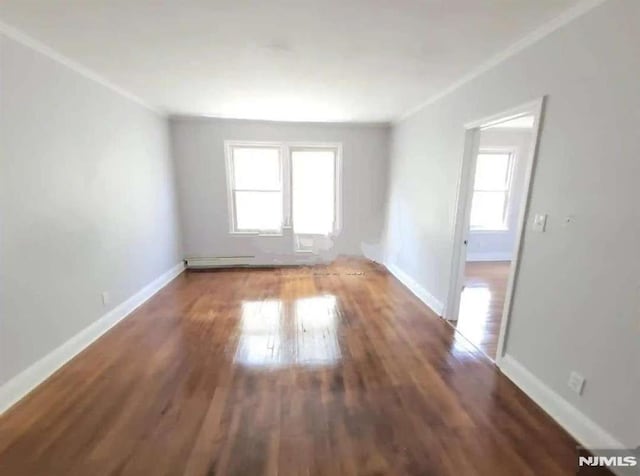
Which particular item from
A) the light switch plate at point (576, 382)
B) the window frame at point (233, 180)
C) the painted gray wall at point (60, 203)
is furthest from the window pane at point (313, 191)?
the light switch plate at point (576, 382)

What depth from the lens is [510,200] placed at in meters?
5.83

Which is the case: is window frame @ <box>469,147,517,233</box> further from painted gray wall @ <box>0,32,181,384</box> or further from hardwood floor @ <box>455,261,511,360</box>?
painted gray wall @ <box>0,32,181,384</box>

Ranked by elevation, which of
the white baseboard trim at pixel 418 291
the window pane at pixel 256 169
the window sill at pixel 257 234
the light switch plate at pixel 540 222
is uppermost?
the window pane at pixel 256 169

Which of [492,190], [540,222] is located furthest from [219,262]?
[492,190]

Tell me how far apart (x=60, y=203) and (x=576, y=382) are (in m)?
3.89

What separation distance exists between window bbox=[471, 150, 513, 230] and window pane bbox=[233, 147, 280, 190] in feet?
12.3

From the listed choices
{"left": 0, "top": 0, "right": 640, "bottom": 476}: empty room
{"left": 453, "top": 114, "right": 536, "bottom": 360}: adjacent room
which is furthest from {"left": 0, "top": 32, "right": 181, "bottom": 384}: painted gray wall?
{"left": 453, "top": 114, "right": 536, "bottom": 360}: adjacent room

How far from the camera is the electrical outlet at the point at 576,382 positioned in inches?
71.9

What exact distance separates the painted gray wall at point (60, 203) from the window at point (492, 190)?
18.6 ft

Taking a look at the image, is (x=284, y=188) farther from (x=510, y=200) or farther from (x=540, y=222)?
(x=510, y=200)

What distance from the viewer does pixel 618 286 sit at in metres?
1.62

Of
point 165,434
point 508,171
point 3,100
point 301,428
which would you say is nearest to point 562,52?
point 301,428

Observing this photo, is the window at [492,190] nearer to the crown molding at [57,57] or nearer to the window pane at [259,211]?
the window pane at [259,211]

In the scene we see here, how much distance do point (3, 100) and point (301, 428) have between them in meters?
2.83
